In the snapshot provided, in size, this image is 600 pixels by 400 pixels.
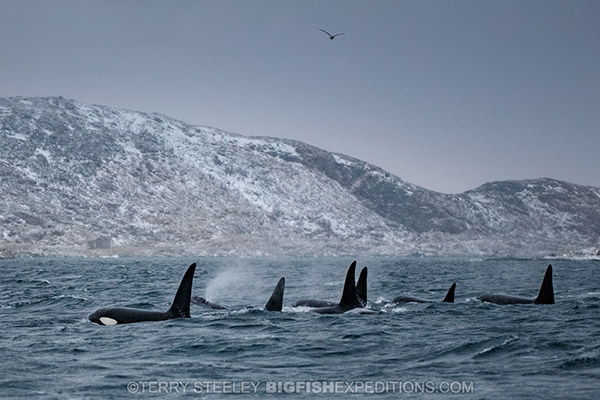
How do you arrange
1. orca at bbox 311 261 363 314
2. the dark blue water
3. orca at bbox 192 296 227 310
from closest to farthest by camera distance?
the dark blue water → orca at bbox 311 261 363 314 → orca at bbox 192 296 227 310

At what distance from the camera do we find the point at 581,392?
550 inches

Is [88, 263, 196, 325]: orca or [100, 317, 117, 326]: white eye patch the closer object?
[100, 317, 117, 326]: white eye patch

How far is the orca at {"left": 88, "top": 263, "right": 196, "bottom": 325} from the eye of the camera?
25516 mm

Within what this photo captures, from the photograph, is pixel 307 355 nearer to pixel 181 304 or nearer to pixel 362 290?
pixel 181 304

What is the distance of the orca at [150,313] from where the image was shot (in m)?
25.5

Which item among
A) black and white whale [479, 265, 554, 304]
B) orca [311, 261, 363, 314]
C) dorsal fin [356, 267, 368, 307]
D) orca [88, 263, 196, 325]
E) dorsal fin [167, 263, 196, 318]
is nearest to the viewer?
orca [88, 263, 196, 325]

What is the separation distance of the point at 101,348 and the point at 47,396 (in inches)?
247

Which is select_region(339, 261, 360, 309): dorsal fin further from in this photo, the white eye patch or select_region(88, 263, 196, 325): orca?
the white eye patch

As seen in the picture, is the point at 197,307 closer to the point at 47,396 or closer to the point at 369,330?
the point at 369,330

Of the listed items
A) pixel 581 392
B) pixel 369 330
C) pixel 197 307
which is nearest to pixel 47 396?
pixel 581 392

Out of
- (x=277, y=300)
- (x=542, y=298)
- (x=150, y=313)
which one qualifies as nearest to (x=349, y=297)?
(x=277, y=300)

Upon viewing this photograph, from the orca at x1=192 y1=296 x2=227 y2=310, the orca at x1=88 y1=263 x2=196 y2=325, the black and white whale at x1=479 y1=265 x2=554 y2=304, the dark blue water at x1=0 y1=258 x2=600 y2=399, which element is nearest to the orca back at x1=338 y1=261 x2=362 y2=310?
the dark blue water at x1=0 y1=258 x2=600 y2=399

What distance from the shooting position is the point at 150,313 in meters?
26.4

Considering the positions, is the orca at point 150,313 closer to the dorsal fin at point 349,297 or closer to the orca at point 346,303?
the orca at point 346,303
